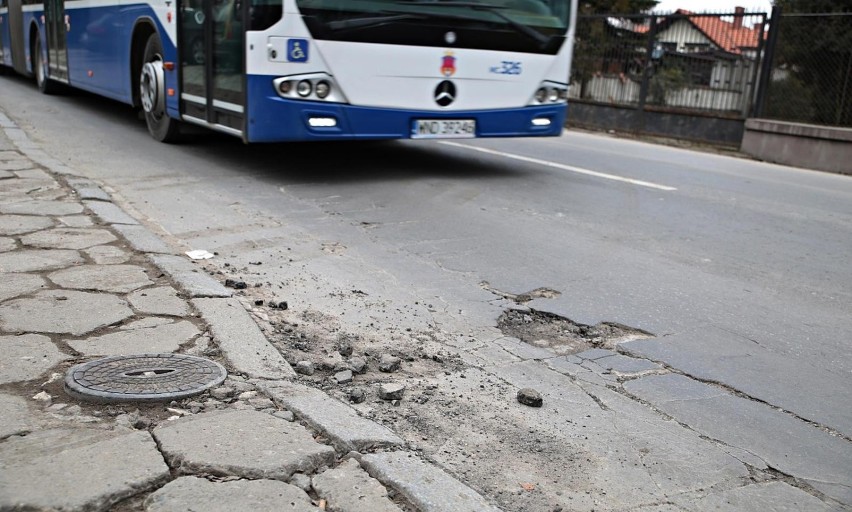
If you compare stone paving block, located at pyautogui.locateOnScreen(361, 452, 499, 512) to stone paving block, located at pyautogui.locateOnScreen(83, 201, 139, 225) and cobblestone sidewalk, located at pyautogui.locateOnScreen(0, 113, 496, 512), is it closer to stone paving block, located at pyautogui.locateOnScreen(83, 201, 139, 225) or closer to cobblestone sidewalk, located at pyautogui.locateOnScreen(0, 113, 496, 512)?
cobblestone sidewalk, located at pyautogui.locateOnScreen(0, 113, 496, 512)

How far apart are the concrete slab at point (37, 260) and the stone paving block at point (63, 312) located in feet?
1.70

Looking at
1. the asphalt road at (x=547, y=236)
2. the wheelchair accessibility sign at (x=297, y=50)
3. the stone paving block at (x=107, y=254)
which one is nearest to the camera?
the asphalt road at (x=547, y=236)

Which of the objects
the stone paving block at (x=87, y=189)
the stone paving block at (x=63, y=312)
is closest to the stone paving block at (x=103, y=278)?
the stone paving block at (x=63, y=312)

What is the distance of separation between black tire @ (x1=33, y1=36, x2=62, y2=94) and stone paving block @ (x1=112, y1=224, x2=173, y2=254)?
10508 millimetres

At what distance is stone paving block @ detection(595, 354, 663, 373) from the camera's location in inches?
152

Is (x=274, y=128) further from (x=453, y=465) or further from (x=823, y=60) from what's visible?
(x=823, y=60)

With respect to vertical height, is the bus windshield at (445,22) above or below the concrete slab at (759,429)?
above

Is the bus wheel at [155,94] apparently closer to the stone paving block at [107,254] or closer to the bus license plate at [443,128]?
the bus license plate at [443,128]

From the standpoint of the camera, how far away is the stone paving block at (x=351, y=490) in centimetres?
248

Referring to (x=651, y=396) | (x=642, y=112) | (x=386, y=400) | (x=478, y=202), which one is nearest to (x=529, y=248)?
(x=478, y=202)

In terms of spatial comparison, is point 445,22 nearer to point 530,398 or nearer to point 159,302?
point 159,302

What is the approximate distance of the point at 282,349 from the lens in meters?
3.80

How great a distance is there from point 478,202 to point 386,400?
168 inches

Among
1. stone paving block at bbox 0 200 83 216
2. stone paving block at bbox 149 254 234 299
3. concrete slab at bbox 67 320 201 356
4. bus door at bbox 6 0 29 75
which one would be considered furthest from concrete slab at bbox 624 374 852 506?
bus door at bbox 6 0 29 75
